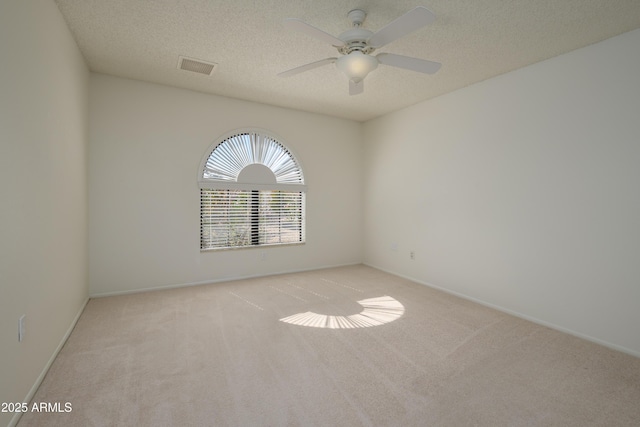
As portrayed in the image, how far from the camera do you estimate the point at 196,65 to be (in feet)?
10.1

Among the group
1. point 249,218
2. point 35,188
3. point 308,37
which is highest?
point 308,37

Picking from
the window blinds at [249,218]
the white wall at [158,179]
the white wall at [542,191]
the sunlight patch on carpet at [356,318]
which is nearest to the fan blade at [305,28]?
the white wall at [542,191]

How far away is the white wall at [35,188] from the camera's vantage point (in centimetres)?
149

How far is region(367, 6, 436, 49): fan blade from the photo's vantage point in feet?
5.50

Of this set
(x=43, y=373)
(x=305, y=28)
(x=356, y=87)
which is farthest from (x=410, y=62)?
(x=43, y=373)

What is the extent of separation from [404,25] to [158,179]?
10.7 ft

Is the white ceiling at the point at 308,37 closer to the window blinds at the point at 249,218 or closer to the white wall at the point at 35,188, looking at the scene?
the white wall at the point at 35,188

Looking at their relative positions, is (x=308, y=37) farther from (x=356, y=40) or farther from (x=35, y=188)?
(x=35, y=188)

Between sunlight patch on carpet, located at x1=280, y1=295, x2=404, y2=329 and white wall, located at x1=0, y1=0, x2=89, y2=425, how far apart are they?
1.79m

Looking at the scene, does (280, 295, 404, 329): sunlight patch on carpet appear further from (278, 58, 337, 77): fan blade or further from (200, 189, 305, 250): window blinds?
(278, 58, 337, 77): fan blade

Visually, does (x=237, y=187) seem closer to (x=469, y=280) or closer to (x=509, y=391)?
(x=469, y=280)

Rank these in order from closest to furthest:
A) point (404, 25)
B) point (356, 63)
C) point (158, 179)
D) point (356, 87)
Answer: point (404, 25)
point (356, 63)
point (356, 87)
point (158, 179)

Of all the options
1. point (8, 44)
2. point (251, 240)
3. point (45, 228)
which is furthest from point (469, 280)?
point (8, 44)

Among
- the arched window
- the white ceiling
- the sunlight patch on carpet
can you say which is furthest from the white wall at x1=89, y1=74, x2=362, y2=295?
the sunlight patch on carpet
